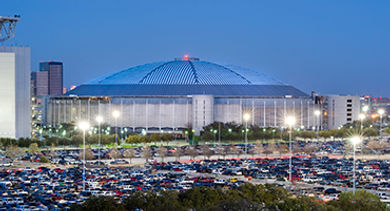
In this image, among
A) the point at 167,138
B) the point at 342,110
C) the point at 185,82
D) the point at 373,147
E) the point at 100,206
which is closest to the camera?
the point at 100,206

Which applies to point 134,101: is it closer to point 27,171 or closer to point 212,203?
point 27,171

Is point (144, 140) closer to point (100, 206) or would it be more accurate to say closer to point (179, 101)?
point (179, 101)

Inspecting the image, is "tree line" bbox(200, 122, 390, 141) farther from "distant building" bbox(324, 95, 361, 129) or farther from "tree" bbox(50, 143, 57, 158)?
"tree" bbox(50, 143, 57, 158)

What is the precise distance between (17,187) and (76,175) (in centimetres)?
770

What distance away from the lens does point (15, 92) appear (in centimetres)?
9362

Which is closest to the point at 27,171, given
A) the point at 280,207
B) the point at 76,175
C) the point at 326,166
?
the point at 76,175

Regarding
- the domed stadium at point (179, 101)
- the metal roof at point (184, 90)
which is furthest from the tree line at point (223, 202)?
the metal roof at point (184, 90)

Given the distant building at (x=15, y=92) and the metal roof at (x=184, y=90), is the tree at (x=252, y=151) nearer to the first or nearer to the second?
the distant building at (x=15, y=92)

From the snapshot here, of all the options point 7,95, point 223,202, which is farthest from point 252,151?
point 223,202

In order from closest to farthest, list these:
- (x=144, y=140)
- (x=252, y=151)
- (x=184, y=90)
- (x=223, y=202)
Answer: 1. (x=223, y=202)
2. (x=252, y=151)
3. (x=144, y=140)
4. (x=184, y=90)

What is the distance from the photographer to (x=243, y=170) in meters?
64.8

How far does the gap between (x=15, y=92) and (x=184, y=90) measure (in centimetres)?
3789

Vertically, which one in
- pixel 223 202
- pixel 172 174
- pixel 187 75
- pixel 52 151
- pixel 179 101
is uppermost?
pixel 187 75

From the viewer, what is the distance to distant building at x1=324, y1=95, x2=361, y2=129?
419 feet
